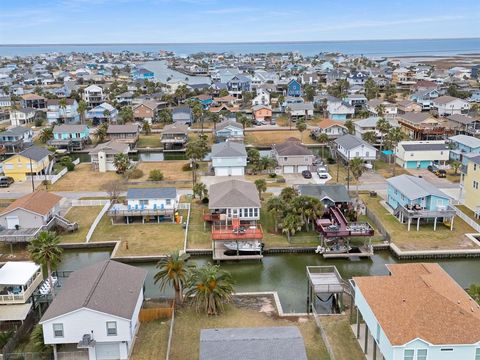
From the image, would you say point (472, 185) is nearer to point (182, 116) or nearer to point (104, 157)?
point (104, 157)

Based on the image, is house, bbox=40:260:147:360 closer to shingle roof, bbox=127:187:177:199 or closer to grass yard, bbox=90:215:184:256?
grass yard, bbox=90:215:184:256

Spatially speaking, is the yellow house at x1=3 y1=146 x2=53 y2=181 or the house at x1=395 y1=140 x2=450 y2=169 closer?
the yellow house at x1=3 y1=146 x2=53 y2=181

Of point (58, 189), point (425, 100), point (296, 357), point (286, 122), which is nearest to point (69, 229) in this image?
point (58, 189)

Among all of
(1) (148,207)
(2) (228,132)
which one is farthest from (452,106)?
(1) (148,207)

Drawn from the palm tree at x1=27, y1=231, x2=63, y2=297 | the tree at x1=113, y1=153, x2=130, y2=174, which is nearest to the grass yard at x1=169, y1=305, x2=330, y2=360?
the palm tree at x1=27, y1=231, x2=63, y2=297

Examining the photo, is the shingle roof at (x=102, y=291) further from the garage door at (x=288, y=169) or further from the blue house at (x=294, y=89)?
the blue house at (x=294, y=89)
